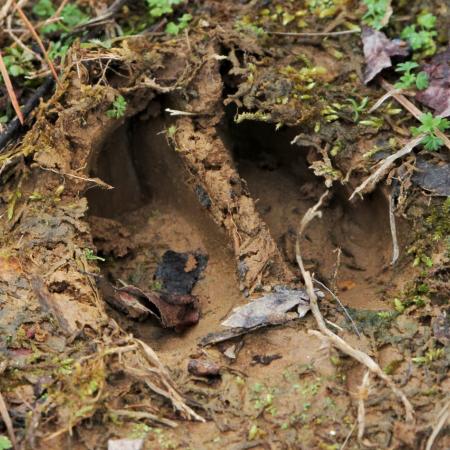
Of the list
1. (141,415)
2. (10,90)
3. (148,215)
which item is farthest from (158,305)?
(10,90)

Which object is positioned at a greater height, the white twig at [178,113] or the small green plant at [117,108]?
the small green plant at [117,108]

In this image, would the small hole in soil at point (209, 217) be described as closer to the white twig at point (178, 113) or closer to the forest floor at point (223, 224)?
the forest floor at point (223, 224)

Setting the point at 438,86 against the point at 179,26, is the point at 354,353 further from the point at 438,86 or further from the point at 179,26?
the point at 179,26

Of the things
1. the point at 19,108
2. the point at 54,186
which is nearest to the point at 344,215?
the point at 54,186

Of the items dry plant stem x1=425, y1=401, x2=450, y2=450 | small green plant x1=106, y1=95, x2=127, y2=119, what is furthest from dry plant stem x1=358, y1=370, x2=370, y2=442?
small green plant x1=106, y1=95, x2=127, y2=119

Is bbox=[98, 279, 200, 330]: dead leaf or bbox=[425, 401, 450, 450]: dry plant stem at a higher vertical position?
bbox=[98, 279, 200, 330]: dead leaf

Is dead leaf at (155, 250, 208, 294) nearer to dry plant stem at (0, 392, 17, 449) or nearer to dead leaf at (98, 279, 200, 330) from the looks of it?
dead leaf at (98, 279, 200, 330)

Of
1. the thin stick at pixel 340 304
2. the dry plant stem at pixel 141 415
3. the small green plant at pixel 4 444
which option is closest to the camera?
the small green plant at pixel 4 444

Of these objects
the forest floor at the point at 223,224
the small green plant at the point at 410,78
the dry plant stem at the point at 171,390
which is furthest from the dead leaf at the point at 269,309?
the small green plant at the point at 410,78
